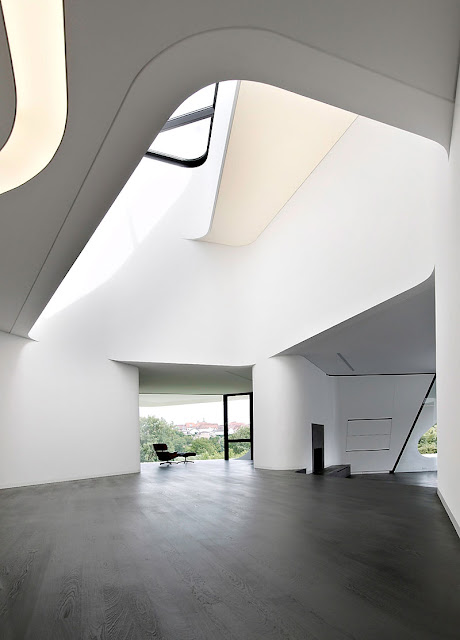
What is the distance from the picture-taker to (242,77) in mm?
4137

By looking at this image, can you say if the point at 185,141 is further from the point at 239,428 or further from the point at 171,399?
the point at 171,399

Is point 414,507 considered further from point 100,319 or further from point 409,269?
point 100,319

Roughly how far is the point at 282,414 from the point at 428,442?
9.68 metres

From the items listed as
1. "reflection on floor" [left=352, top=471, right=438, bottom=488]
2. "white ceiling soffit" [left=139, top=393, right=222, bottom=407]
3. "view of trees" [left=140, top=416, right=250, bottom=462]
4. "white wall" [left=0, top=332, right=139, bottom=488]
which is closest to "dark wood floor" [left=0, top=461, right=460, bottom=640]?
"white wall" [left=0, top=332, right=139, bottom=488]

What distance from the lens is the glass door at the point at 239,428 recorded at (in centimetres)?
2284

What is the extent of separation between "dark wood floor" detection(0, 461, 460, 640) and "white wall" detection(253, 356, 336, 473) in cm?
653

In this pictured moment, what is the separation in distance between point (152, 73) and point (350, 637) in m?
3.53

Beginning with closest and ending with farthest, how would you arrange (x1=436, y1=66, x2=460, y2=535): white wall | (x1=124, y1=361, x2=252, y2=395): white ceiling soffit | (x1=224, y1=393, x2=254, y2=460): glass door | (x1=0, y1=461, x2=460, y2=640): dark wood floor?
(x1=0, y1=461, x2=460, y2=640): dark wood floor < (x1=436, y1=66, x2=460, y2=535): white wall < (x1=124, y1=361, x2=252, y2=395): white ceiling soffit < (x1=224, y1=393, x2=254, y2=460): glass door

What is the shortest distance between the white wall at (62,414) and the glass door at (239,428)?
29.8 feet

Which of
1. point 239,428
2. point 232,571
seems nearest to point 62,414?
point 232,571

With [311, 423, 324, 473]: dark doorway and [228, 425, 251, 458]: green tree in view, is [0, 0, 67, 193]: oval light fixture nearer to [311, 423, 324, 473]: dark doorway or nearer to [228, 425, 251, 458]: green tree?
[311, 423, 324, 473]: dark doorway

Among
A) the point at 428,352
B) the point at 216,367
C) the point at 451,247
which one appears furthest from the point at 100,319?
the point at 451,247

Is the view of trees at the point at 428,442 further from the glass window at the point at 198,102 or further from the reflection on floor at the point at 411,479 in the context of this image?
the glass window at the point at 198,102

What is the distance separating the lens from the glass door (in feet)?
74.9
